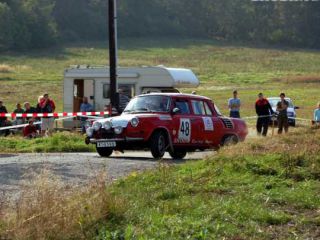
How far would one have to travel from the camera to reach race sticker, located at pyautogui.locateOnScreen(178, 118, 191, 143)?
19.3 metres

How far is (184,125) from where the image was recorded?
19391 mm

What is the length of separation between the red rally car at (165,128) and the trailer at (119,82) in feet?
34.4

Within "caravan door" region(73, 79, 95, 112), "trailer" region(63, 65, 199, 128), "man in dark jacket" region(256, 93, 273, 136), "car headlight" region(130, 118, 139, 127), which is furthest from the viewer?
"caravan door" region(73, 79, 95, 112)

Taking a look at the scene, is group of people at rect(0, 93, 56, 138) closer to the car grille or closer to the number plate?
the car grille

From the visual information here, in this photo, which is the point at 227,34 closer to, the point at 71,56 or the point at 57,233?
the point at 71,56

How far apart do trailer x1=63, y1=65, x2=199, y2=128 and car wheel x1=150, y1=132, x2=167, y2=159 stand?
1210 centimetres

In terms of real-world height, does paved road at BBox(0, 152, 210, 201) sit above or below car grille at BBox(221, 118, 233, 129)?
below

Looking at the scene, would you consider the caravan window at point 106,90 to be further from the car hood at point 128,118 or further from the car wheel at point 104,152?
the car hood at point 128,118

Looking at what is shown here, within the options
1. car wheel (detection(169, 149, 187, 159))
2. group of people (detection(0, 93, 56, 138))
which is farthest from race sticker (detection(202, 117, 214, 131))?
group of people (detection(0, 93, 56, 138))

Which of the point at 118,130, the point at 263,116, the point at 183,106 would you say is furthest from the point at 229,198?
the point at 263,116

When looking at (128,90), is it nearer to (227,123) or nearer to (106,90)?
(106,90)

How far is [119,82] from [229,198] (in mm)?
21905

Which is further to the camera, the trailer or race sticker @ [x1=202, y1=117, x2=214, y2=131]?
the trailer

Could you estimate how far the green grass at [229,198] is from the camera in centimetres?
898
